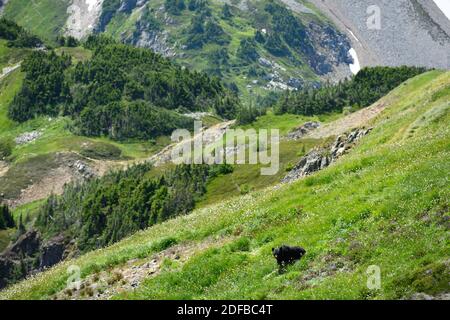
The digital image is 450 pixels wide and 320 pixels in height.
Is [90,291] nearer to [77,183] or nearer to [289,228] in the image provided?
[289,228]

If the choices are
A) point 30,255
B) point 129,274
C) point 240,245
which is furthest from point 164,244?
point 30,255

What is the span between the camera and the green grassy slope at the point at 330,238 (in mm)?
27031

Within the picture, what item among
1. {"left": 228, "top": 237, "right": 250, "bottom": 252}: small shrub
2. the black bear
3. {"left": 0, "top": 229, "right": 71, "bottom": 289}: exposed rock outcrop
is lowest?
{"left": 0, "top": 229, "right": 71, "bottom": 289}: exposed rock outcrop

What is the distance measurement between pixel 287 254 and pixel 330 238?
224 centimetres

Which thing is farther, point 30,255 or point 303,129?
point 303,129

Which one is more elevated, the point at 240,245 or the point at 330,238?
the point at 330,238

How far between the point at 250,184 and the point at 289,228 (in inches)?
3236

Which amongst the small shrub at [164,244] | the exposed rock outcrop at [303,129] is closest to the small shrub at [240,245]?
the small shrub at [164,244]

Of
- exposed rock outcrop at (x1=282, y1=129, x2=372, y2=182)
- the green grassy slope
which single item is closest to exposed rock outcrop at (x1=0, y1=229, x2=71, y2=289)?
exposed rock outcrop at (x1=282, y1=129, x2=372, y2=182)

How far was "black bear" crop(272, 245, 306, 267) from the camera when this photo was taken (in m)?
31.5

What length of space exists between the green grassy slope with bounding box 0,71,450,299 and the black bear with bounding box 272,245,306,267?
0.47 meters

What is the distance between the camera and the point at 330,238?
32.5 metres

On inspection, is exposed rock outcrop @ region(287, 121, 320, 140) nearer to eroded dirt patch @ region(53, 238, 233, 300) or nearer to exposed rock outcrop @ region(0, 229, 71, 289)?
exposed rock outcrop @ region(0, 229, 71, 289)

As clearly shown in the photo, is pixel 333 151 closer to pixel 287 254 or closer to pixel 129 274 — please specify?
pixel 129 274
